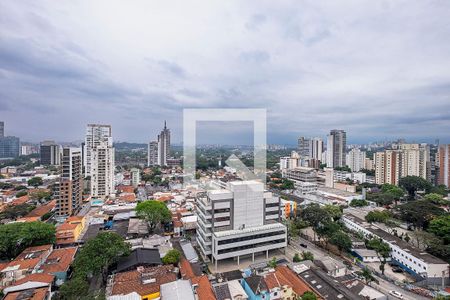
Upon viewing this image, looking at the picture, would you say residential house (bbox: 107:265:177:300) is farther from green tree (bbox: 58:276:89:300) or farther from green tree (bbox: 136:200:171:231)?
green tree (bbox: 136:200:171:231)

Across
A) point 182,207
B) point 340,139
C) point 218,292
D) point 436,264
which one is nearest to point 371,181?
point 340,139

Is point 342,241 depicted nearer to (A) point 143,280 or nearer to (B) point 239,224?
(B) point 239,224

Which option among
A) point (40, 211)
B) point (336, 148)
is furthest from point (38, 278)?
point (336, 148)

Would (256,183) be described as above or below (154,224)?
above

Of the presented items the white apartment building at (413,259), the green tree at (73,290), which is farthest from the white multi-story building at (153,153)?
the green tree at (73,290)

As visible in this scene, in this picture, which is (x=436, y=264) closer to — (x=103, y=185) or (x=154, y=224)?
(x=154, y=224)

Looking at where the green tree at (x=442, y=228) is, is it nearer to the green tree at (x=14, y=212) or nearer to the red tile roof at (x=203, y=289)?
the red tile roof at (x=203, y=289)

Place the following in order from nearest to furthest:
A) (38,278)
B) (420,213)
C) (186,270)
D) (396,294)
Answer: (38,278) → (396,294) → (186,270) → (420,213)
